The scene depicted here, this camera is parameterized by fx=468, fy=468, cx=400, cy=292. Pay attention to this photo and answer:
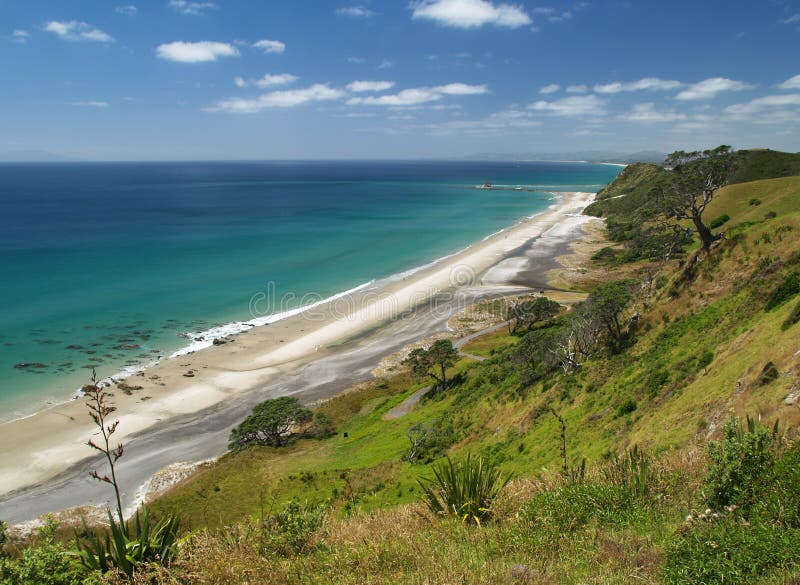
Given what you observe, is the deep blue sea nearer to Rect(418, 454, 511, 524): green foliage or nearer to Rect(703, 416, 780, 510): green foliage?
Rect(418, 454, 511, 524): green foliage

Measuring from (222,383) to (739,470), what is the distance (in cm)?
3756

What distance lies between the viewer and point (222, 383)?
3819 centimetres

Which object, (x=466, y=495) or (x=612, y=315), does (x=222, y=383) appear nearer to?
(x=612, y=315)

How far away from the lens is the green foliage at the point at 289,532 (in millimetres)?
6766

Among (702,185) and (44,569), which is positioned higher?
(702,185)

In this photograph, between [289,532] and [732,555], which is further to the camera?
[289,532]

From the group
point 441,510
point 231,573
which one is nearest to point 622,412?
point 441,510

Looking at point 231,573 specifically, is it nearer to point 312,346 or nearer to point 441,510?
point 441,510

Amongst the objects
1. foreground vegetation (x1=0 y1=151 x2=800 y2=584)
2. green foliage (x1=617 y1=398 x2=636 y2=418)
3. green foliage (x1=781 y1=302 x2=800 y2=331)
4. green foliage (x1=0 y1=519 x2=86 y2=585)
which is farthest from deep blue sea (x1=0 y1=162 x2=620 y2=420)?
green foliage (x1=781 y1=302 x2=800 y2=331)

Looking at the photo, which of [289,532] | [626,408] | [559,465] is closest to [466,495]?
[289,532]

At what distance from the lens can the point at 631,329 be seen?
2420 centimetres

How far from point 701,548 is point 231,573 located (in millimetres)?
5519

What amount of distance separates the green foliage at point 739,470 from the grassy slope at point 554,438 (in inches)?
23.2

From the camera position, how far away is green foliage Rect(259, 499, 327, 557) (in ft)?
22.2
